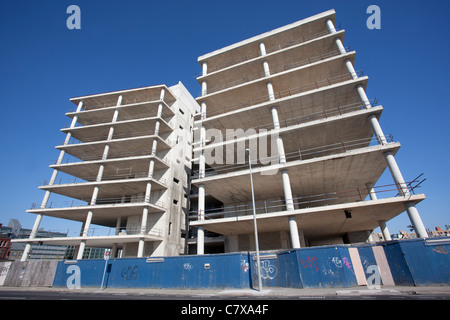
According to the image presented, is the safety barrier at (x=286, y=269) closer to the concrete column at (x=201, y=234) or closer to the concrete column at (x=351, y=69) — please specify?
the concrete column at (x=201, y=234)

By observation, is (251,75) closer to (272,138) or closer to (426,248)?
(272,138)

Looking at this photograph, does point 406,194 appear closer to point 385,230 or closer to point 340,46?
point 385,230

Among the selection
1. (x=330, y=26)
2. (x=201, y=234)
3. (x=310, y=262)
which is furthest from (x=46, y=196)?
(x=330, y=26)

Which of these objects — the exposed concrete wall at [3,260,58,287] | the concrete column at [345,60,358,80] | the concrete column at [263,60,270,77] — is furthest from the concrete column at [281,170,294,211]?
the exposed concrete wall at [3,260,58,287]

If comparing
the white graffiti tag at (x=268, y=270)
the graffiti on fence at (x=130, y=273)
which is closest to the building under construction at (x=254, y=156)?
the white graffiti tag at (x=268, y=270)

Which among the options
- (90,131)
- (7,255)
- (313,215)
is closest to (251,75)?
(313,215)

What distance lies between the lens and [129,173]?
27953 mm

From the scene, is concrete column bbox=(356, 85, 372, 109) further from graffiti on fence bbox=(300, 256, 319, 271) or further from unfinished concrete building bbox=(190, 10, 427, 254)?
graffiti on fence bbox=(300, 256, 319, 271)

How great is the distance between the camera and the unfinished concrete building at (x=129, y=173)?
23.4 meters

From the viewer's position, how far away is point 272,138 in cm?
1834

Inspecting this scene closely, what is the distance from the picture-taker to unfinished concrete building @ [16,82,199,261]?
23.4 m

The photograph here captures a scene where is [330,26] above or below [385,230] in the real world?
above

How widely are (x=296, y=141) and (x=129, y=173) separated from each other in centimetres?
2208

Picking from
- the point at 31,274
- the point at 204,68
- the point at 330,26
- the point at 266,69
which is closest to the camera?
the point at 31,274
